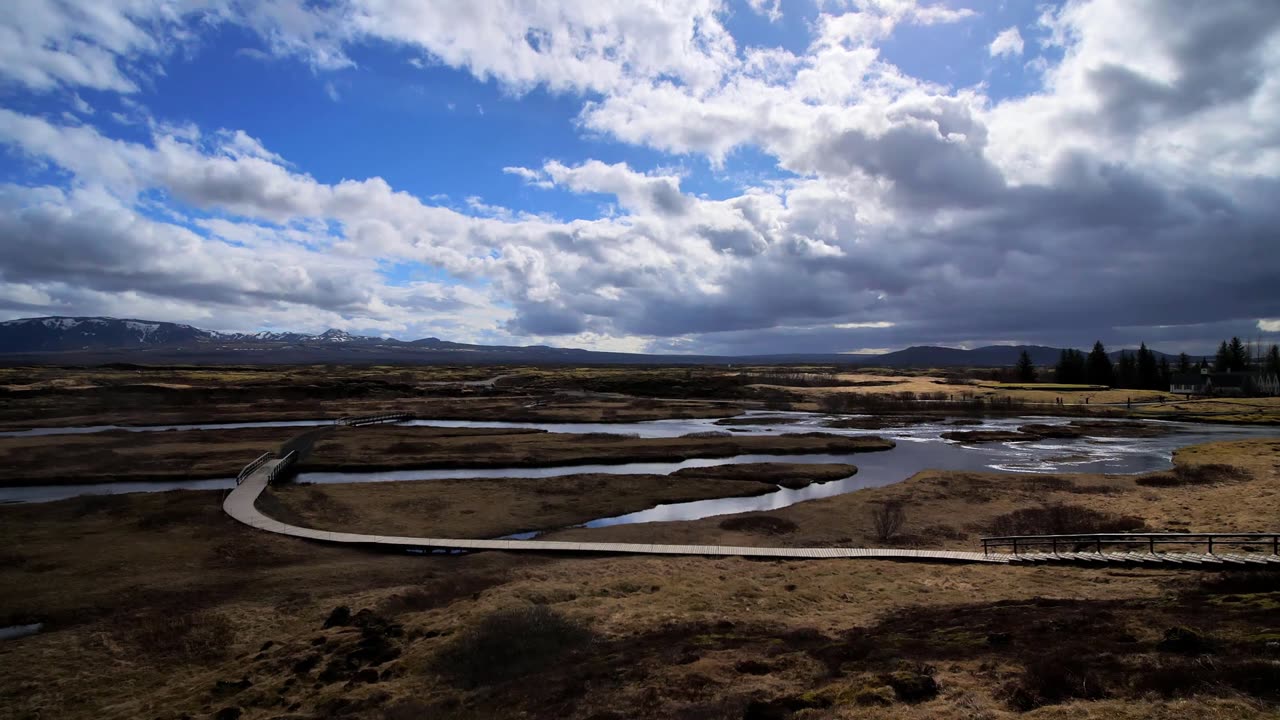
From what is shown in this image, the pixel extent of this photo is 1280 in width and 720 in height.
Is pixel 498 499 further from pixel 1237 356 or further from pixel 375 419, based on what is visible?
pixel 1237 356

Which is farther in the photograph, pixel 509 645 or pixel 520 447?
pixel 520 447

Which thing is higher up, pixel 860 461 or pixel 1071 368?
pixel 1071 368

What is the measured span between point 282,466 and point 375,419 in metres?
38.1

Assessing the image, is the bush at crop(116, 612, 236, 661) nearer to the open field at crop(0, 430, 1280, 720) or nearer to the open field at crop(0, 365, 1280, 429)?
the open field at crop(0, 430, 1280, 720)

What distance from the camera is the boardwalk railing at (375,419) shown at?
82062mm

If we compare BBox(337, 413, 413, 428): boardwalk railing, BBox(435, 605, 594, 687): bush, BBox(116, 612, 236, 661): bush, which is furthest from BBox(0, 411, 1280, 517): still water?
BBox(116, 612, 236, 661): bush

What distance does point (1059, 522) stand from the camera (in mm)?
31984

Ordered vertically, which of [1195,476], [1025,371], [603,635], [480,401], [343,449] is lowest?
[343,449]

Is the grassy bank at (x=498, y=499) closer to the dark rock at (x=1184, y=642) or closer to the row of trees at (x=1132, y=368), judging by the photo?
the dark rock at (x=1184, y=642)

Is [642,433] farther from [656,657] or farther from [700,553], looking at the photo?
[656,657]

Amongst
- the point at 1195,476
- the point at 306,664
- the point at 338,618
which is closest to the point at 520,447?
the point at 338,618

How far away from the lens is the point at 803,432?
76.3 meters

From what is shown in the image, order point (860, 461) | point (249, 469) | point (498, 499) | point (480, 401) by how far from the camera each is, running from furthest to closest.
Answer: point (480, 401) < point (860, 461) < point (249, 469) < point (498, 499)

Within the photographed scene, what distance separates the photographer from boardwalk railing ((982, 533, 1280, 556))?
22.7 m
